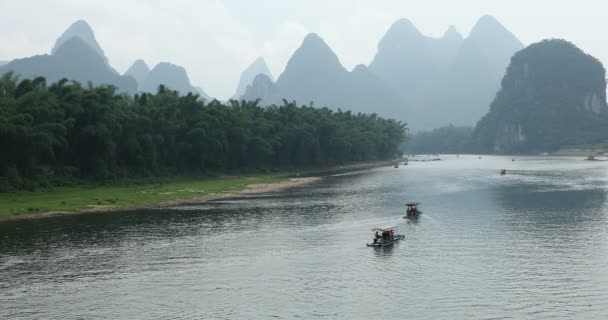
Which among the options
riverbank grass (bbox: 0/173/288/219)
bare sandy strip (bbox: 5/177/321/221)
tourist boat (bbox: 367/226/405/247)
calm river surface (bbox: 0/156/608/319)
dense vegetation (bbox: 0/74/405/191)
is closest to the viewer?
calm river surface (bbox: 0/156/608/319)

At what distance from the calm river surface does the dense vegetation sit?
1901 centimetres

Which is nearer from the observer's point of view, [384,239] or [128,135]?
[384,239]

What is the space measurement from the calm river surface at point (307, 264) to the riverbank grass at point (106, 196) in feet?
18.0

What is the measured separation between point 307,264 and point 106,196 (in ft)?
138

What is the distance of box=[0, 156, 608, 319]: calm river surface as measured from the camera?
28453 mm

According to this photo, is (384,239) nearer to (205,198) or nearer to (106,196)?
(205,198)

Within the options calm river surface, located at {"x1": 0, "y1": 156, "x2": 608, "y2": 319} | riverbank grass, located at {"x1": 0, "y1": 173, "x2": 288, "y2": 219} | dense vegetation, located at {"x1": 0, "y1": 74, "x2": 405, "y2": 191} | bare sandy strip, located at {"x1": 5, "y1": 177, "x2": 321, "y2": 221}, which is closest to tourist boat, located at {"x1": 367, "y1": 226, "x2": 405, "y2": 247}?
calm river surface, located at {"x1": 0, "y1": 156, "x2": 608, "y2": 319}

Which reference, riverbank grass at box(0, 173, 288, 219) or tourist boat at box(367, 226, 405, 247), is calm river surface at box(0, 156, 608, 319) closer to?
tourist boat at box(367, 226, 405, 247)

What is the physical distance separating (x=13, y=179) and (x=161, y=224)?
27283 millimetres

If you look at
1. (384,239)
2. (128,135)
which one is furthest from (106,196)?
(384,239)

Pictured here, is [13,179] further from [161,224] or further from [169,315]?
[169,315]

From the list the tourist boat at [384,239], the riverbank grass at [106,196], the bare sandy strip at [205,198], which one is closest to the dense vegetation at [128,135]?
the riverbank grass at [106,196]

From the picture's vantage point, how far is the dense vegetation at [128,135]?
70.4 m

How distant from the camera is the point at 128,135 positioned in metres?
89.5
